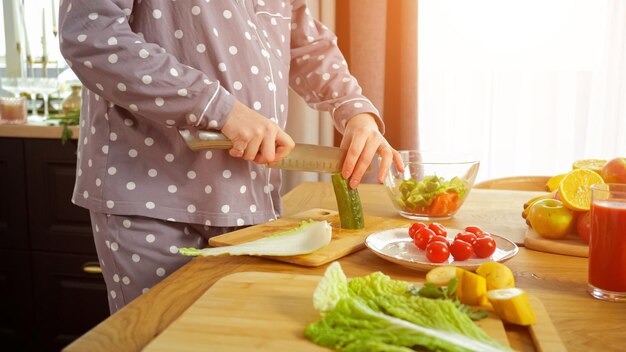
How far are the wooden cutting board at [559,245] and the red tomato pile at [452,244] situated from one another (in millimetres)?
152

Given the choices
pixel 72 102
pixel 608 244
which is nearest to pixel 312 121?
pixel 72 102

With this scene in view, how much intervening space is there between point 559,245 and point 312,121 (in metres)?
1.68

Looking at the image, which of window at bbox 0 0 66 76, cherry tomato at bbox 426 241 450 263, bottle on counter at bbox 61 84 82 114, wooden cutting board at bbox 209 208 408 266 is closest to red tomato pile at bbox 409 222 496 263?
cherry tomato at bbox 426 241 450 263

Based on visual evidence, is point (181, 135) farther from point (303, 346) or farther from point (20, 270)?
point (20, 270)

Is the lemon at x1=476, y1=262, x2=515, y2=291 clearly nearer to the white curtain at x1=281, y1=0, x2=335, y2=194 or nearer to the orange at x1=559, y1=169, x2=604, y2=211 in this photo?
the orange at x1=559, y1=169, x2=604, y2=211

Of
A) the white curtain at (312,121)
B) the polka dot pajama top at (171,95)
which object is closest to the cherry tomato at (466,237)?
the polka dot pajama top at (171,95)

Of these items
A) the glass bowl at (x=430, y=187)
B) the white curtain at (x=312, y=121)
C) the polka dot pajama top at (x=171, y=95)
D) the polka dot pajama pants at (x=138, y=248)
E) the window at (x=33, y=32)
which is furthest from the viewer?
Answer: the window at (x=33, y=32)

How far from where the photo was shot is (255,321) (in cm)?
77

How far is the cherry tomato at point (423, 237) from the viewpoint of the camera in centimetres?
111

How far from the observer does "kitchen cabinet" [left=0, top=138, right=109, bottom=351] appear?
2.52 meters

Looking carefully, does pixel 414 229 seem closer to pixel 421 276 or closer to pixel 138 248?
pixel 421 276

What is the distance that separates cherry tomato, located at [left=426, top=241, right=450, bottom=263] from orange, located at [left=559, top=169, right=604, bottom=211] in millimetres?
313

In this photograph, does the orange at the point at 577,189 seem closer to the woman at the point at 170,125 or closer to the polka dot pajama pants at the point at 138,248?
the woman at the point at 170,125

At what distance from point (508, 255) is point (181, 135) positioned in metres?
0.60
